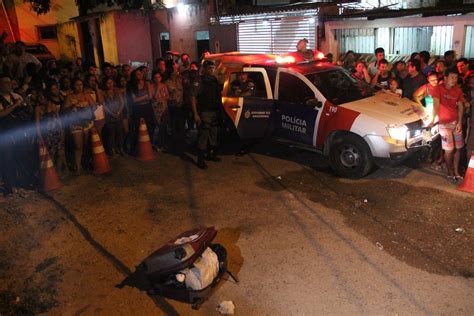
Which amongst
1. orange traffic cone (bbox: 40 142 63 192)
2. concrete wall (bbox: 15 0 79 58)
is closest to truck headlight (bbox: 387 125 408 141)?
orange traffic cone (bbox: 40 142 63 192)

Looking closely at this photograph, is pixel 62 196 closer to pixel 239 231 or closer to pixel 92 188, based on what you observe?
pixel 92 188

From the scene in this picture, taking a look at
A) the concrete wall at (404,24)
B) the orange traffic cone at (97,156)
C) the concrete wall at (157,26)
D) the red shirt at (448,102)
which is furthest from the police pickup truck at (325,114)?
the concrete wall at (157,26)

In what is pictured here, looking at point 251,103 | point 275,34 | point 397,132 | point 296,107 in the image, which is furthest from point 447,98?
point 275,34

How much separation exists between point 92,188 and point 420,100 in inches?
226

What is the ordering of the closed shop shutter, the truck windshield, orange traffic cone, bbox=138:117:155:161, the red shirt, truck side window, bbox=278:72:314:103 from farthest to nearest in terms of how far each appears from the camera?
the closed shop shutter
orange traffic cone, bbox=138:117:155:161
truck side window, bbox=278:72:314:103
the truck windshield
the red shirt

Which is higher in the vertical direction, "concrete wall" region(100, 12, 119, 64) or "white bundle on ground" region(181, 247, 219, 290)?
"concrete wall" region(100, 12, 119, 64)

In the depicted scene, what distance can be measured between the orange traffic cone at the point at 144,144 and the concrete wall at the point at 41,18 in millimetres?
21512

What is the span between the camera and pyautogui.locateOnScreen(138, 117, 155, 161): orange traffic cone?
30.0 feet

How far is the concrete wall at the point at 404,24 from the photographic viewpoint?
1059 cm

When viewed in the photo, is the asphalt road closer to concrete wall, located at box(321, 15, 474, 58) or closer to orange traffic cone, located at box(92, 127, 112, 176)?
orange traffic cone, located at box(92, 127, 112, 176)

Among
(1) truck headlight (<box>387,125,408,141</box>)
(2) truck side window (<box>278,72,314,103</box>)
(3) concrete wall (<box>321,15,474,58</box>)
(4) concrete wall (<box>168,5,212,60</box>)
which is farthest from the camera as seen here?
(4) concrete wall (<box>168,5,212,60</box>)

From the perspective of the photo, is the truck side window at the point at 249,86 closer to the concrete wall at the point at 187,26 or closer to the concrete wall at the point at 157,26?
the concrete wall at the point at 187,26

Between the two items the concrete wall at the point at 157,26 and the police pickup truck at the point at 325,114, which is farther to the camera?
the concrete wall at the point at 157,26

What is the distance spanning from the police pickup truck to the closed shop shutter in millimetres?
5780
